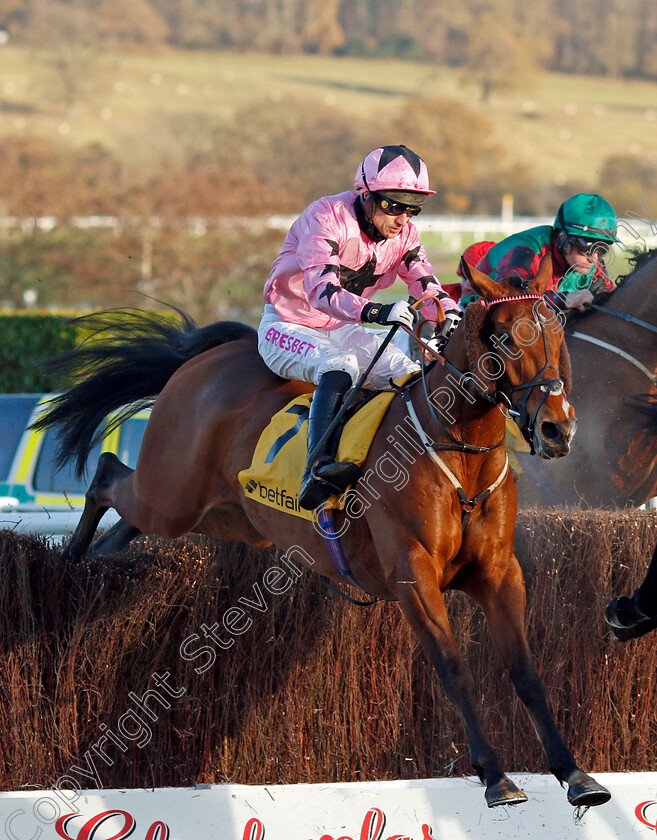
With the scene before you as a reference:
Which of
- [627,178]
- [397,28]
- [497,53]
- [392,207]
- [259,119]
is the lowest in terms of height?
[627,178]

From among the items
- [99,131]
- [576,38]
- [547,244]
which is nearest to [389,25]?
[576,38]

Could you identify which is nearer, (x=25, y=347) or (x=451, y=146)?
(x=25, y=347)

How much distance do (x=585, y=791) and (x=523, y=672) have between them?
40cm

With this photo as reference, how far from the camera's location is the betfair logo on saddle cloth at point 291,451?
11.6ft

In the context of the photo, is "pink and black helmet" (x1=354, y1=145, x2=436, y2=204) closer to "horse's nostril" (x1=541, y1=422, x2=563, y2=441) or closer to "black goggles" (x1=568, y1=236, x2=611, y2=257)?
"horse's nostril" (x1=541, y1=422, x2=563, y2=441)

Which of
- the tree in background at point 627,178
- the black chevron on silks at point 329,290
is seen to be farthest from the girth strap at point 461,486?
the tree in background at point 627,178

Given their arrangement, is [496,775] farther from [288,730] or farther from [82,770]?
[82,770]

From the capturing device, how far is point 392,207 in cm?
373

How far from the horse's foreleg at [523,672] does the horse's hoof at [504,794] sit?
15 centimetres

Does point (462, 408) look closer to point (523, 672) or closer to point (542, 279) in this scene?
point (542, 279)

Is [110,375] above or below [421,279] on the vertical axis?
below

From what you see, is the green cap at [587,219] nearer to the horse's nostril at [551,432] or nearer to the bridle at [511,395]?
the bridle at [511,395]

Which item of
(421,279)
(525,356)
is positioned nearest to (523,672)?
(525,356)

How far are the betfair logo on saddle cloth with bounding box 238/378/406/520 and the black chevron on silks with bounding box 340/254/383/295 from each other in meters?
0.45
